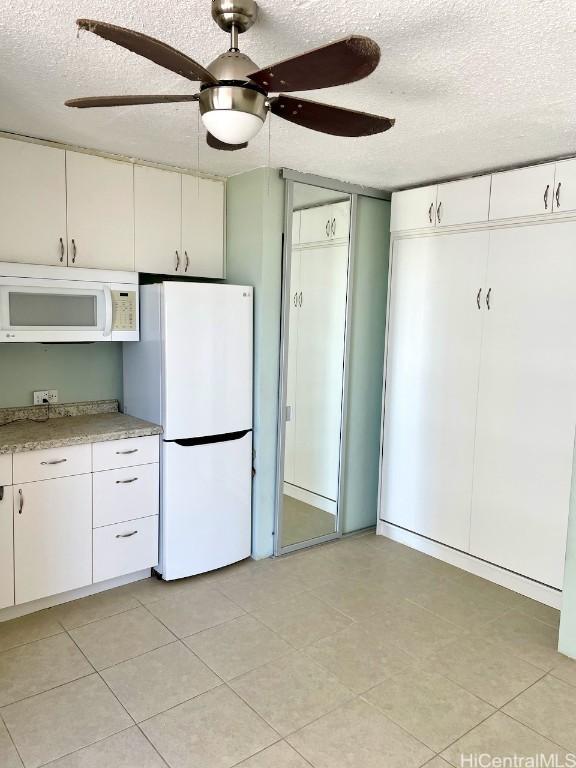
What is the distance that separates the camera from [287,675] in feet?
8.09

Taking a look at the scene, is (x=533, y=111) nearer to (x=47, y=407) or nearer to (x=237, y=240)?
(x=237, y=240)

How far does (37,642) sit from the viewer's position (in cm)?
266

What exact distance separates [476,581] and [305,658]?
1293 mm

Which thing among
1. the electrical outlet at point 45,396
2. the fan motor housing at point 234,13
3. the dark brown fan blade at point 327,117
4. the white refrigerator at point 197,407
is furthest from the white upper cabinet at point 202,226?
the fan motor housing at point 234,13

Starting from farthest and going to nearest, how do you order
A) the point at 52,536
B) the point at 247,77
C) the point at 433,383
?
the point at 433,383 → the point at 52,536 → the point at 247,77

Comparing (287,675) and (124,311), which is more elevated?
(124,311)

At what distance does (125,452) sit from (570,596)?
7.45ft

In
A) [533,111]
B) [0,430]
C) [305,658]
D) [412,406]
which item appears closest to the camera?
[533,111]

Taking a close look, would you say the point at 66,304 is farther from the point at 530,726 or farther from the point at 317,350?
the point at 530,726

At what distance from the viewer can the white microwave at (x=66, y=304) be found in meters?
2.83

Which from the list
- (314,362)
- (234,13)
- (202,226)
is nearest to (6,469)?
(202,226)

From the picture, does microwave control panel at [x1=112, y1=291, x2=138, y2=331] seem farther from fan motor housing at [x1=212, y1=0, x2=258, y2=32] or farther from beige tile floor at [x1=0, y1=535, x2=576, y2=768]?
fan motor housing at [x1=212, y1=0, x2=258, y2=32]

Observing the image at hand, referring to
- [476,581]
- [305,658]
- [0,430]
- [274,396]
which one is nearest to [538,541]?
[476,581]

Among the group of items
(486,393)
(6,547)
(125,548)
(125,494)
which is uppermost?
(486,393)
